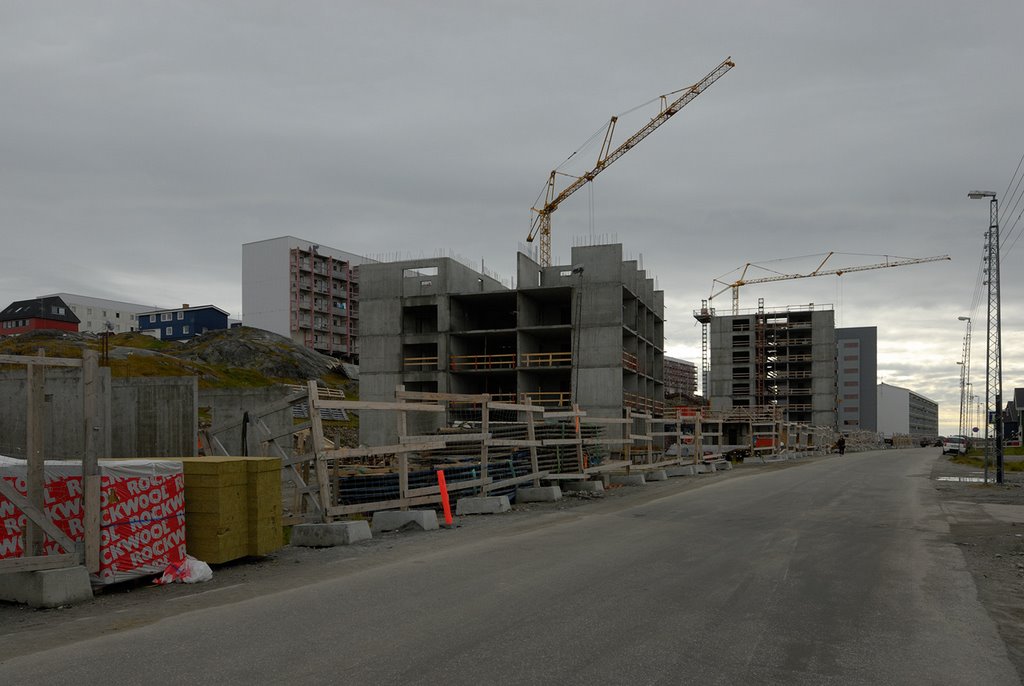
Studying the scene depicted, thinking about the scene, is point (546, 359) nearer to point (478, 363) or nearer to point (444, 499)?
point (478, 363)

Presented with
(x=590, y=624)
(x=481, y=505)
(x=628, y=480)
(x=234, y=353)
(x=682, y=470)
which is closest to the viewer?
(x=590, y=624)

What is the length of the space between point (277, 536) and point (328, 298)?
107633 millimetres

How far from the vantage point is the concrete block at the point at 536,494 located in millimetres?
19500

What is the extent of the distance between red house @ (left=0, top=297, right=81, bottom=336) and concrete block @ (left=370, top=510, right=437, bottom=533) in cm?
11320

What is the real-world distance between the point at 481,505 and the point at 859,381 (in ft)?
536

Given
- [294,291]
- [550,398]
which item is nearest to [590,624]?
[550,398]

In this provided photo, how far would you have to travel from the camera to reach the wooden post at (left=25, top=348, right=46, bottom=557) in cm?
843

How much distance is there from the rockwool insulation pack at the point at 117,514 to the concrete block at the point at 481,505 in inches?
309

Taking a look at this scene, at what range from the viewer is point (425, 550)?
1181cm

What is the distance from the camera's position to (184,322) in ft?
397

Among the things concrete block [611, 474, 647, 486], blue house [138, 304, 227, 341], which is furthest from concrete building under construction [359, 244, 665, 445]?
blue house [138, 304, 227, 341]

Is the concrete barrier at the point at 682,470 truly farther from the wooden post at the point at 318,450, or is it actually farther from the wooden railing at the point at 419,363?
the wooden railing at the point at 419,363

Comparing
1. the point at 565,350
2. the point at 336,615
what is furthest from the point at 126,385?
the point at 565,350

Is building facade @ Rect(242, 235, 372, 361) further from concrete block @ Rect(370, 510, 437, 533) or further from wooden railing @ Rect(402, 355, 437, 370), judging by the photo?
concrete block @ Rect(370, 510, 437, 533)
